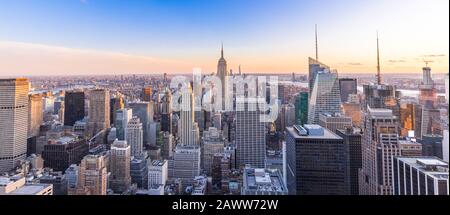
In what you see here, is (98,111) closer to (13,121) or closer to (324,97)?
(13,121)

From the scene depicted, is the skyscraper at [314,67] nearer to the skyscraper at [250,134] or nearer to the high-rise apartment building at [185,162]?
the skyscraper at [250,134]

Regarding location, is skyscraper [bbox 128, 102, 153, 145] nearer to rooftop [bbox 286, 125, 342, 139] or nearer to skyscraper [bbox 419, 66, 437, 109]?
rooftop [bbox 286, 125, 342, 139]

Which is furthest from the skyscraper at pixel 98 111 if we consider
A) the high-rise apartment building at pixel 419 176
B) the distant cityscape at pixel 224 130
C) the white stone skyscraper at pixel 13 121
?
the high-rise apartment building at pixel 419 176

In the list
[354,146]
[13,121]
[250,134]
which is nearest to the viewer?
[13,121]

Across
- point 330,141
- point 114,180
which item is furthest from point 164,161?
point 330,141

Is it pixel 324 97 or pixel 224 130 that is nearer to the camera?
pixel 324 97

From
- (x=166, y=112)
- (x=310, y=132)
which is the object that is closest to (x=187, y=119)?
(x=166, y=112)
